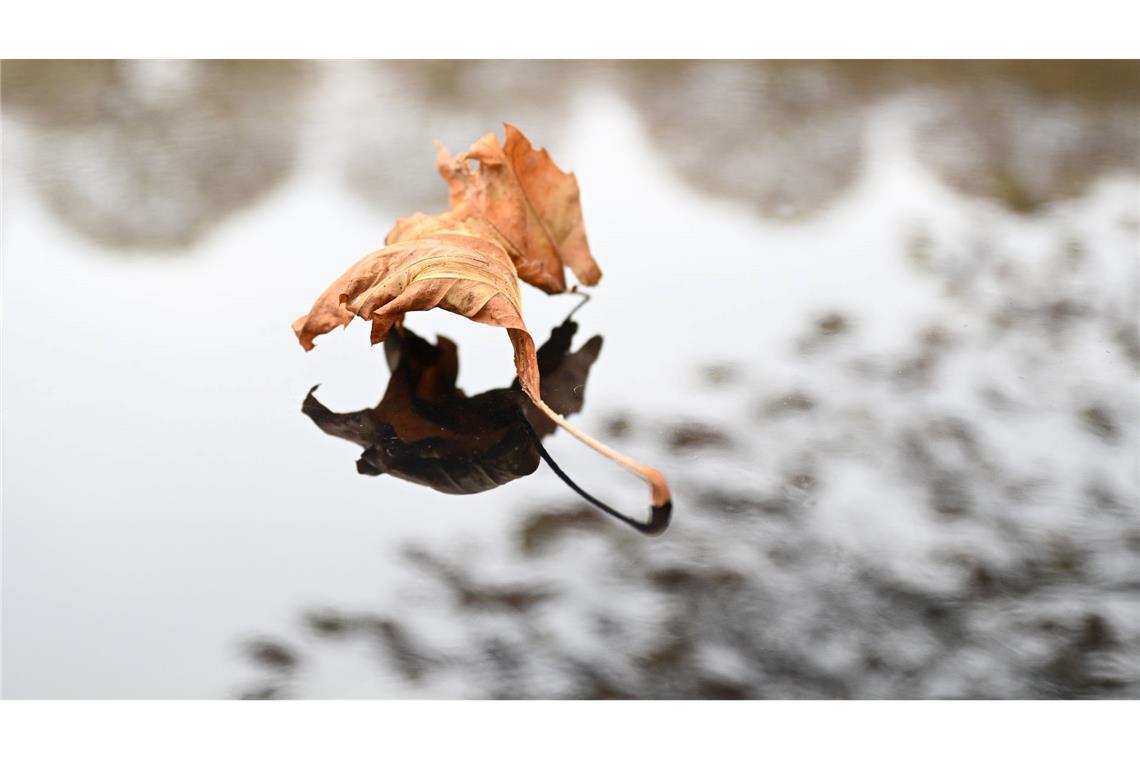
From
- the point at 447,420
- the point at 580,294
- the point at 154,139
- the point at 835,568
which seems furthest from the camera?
the point at 154,139

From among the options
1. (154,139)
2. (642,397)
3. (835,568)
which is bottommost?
(835,568)

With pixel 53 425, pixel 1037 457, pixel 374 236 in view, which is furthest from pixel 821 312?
pixel 53 425

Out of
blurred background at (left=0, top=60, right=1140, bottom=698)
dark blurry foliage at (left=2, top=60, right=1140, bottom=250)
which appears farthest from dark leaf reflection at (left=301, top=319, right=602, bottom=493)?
dark blurry foliage at (left=2, top=60, right=1140, bottom=250)

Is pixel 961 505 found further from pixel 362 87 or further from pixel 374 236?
pixel 362 87

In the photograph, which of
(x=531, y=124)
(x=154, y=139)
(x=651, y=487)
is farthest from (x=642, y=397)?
(x=154, y=139)

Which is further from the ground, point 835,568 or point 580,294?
point 580,294

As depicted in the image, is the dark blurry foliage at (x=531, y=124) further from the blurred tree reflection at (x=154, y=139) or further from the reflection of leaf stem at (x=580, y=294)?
the reflection of leaf stem at (x=580, y=294)

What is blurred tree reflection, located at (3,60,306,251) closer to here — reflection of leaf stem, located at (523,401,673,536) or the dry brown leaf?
the dry brown leaf

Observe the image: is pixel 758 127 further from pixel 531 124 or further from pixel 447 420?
pixel 447 420
